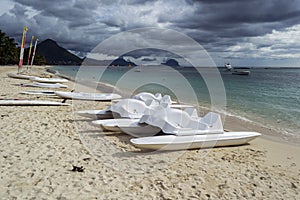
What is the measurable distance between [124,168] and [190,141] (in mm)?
2064

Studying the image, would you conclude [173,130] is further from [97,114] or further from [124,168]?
[97,114]

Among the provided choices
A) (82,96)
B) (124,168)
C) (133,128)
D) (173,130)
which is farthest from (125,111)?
(82,96)

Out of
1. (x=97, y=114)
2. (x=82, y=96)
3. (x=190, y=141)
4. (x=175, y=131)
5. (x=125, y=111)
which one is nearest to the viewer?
(x=190, y=141)

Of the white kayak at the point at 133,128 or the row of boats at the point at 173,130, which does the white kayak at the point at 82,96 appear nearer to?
the row of boats at the point at 173,130

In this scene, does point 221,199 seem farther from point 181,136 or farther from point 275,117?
point 275,117

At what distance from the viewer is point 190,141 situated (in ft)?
21.1

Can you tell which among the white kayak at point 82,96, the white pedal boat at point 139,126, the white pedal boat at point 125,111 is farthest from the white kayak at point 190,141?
the white kayak at point 82,96

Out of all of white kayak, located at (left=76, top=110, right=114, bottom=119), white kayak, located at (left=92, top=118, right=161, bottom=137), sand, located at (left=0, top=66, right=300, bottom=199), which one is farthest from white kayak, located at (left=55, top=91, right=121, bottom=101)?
white kayak, located at (left=92, top=118, right=161, bottom=137)

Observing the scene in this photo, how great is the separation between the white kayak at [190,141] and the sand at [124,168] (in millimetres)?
161

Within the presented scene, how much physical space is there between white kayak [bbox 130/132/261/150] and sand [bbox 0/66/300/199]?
16 centimetres

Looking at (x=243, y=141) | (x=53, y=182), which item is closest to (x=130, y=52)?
(x=243, y=141)

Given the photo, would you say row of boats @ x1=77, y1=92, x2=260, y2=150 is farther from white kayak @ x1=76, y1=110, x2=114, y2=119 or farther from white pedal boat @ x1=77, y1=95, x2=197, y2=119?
white kayak @ x1=76, y1=110, x2=114, y2=119

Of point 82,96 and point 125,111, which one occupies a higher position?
point 125,111

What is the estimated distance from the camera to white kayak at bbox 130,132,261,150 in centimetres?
612
